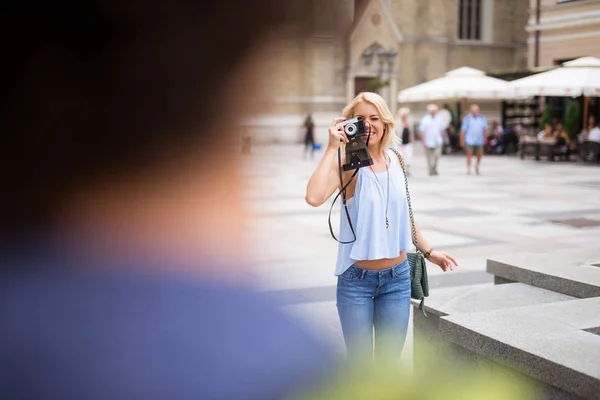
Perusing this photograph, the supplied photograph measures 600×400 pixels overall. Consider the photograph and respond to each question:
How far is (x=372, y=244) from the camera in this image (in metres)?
3.20

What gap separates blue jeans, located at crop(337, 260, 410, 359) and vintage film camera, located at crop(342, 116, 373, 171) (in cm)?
51

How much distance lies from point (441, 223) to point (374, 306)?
7.67 metres

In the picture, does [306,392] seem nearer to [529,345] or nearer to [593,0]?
[529,345]

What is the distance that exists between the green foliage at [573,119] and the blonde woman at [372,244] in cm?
2263

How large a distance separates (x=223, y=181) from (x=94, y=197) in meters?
0.21

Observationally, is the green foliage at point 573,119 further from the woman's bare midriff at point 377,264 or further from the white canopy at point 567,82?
the woman's bare midriff at point 377,264

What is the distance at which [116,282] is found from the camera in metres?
2.37

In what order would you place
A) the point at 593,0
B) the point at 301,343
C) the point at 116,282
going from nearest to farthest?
the point at 116,282, the point at 301,343, the point at 593,0

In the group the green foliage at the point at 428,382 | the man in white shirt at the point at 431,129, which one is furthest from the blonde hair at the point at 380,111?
the man in white shirt at the point at 431,129

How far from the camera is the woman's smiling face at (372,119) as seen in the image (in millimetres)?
3238

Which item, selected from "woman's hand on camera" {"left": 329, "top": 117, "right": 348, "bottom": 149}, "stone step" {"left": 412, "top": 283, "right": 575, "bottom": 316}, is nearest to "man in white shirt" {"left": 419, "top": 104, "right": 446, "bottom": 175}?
"stone step" {"left": 412, "top": 283, "right": 575, "bottom": 316}

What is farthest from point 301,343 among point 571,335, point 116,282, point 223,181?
point 223,181

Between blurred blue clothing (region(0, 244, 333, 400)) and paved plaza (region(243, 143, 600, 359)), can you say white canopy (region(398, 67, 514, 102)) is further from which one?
blurred blue clothing (region(0, 244, 333, 400))

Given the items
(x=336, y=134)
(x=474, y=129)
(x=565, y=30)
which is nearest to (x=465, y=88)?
(x=474, y=129)
